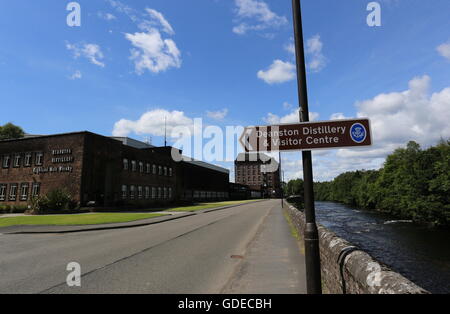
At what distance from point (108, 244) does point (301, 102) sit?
10.9 metres

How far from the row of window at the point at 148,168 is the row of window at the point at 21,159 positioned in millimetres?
10628

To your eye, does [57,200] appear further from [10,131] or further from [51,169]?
[10,131]

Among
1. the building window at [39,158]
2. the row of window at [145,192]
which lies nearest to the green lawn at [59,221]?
the building window at [39,158]

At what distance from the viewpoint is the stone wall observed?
9.12 feet

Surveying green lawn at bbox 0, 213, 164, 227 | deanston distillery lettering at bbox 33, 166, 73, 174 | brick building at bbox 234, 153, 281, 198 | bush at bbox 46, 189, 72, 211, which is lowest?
green lawn at bbox 0, 213, 164, 227

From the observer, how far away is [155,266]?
25.0 feet

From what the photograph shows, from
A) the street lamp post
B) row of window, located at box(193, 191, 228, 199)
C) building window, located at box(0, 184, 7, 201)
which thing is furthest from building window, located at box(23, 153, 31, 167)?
the street lamp post

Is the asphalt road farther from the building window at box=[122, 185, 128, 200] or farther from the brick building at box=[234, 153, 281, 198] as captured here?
the brick building at box=[234, 153, 281, 198]

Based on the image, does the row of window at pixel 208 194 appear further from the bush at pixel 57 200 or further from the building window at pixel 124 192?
the bush at pixel 57 200

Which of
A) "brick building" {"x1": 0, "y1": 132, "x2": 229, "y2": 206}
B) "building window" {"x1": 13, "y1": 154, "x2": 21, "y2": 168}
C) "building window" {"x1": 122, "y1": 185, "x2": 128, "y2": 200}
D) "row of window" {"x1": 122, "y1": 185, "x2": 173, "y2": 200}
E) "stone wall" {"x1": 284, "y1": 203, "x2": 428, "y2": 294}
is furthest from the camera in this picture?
"row of window" {"x1": 122, "y1": 185, "x2": 173, "y2": 200}

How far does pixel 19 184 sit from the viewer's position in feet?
113

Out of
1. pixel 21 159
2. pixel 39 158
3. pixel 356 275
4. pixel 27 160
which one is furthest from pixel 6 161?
pixel 356 275

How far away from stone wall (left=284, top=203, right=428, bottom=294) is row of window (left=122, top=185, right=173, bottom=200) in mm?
36268
